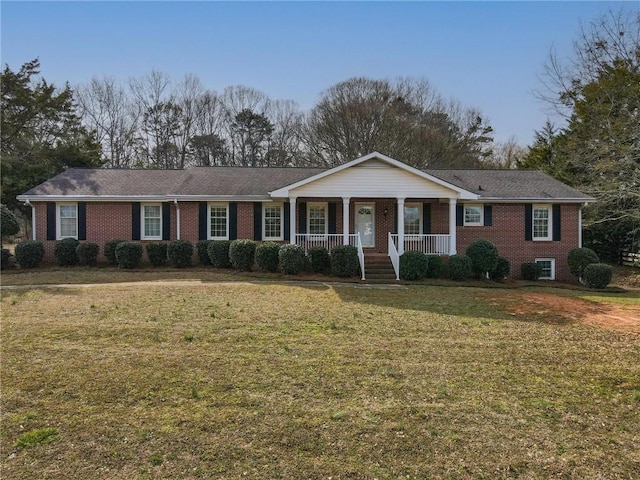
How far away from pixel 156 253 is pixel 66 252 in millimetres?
3595

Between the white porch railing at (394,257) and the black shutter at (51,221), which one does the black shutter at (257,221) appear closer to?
the white porch railing at (394,257)

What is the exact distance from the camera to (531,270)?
681 inches

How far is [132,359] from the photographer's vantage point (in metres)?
5.68

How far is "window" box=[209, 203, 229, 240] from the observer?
1786 cm

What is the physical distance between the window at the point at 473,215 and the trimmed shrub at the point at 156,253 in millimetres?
12539

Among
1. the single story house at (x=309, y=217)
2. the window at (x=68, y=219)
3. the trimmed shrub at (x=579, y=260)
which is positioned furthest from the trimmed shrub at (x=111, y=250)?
the trimmed shrub at (x=579, y=260)

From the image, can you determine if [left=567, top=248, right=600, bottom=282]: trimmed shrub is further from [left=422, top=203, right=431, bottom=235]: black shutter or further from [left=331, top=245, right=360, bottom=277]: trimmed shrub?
[left=331, top=245, right=360, bottom=277]: trimmed shrub

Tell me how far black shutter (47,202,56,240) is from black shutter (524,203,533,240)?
19.8m

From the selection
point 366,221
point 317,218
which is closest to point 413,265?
point 366,221

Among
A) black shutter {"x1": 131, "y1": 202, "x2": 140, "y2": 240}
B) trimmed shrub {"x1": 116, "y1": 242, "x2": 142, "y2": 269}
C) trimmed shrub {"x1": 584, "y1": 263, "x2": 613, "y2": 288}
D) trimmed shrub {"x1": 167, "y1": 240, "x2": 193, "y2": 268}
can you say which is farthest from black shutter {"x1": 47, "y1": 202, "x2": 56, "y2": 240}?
trimmed shrub {"x1": 584, "y1": 263, "x2": 613, "y2": 288}

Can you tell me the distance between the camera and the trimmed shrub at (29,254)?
1641cm

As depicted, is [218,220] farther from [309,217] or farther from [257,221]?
[309,217]

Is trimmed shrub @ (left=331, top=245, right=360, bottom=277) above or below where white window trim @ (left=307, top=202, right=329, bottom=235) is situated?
below

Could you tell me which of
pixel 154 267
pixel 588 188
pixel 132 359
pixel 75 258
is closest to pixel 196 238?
pixel 154 267
